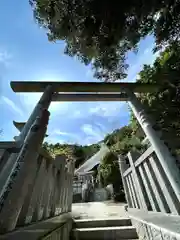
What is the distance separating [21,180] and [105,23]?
6.00 ft

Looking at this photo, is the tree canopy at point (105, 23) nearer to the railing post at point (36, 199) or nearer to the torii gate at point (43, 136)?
the torii gate at point (43, 136)

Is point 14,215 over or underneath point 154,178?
underneath

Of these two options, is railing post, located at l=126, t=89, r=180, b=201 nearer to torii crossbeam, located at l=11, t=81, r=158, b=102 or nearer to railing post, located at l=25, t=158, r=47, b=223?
torii crossbeam, located at l=11, t=81, r=158, b=102

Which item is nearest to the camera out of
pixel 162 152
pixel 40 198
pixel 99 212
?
pixel 162 152

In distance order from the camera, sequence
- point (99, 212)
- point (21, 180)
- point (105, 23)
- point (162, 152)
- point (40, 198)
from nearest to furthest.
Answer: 1. point (21, 180)
2. point (162, 152)
3. point (40, 198)
4. point (105, 23)
5. point (99, 212)

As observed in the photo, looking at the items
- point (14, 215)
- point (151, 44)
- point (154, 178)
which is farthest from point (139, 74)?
point (14, 215)

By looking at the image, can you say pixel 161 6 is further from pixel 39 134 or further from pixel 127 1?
pixel 39 134

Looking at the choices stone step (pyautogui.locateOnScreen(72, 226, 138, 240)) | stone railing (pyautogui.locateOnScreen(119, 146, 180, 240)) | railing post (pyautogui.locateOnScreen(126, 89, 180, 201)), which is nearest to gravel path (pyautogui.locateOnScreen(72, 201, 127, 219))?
stone step (pyautogui.locateOnScreen(72, 226, 138, 240))

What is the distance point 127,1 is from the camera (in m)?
2.07

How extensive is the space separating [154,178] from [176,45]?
5.85ft

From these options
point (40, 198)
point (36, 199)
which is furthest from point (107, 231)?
point (36, 199)

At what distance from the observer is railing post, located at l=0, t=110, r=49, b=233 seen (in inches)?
37.5

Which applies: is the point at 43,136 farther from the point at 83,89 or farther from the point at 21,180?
the point at 83,89

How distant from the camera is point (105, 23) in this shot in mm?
2232
